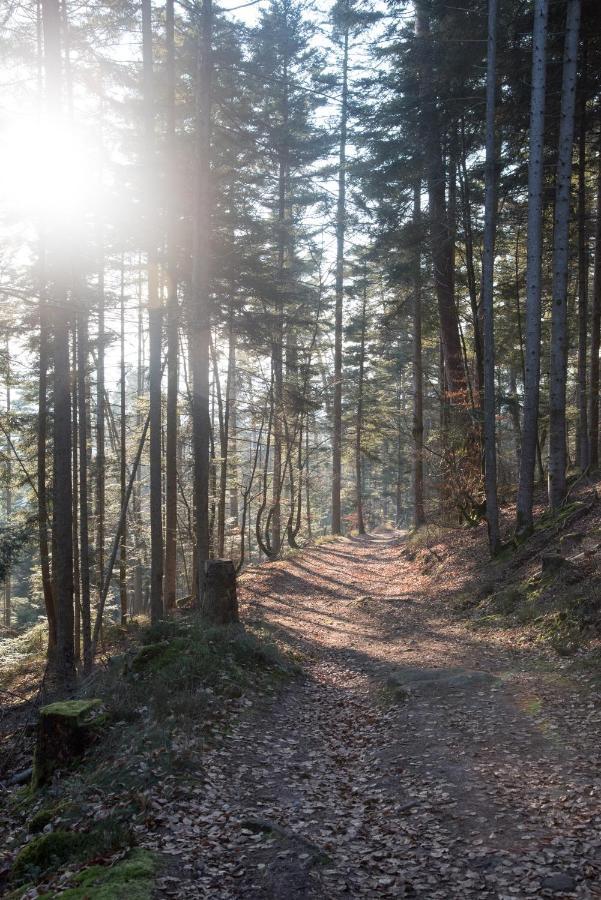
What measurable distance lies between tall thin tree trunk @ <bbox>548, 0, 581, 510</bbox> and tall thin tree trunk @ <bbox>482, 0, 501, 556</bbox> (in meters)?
1.29

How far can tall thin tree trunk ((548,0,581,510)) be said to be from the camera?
40.9ft

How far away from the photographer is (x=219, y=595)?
32.3ft

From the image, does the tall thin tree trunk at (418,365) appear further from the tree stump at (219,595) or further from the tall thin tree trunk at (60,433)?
the tree stump at (219,595)

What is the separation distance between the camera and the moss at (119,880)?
12.7 feet

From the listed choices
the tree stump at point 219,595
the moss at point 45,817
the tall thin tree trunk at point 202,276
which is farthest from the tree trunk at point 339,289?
the moss at point 45,817

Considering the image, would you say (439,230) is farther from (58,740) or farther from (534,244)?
(58,740)

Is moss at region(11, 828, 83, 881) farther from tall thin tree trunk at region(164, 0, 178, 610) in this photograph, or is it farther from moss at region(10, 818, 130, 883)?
tall thin tree trunk at region(164, 0, 178, 610)

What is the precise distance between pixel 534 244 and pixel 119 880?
12655 mm

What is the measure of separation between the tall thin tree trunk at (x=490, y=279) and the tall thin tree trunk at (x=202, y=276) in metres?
5.80

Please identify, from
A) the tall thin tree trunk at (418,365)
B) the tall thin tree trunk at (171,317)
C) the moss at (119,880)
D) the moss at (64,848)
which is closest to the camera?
the moss at (119,880)

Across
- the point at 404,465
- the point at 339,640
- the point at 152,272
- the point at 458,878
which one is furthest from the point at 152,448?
the point at 404,465

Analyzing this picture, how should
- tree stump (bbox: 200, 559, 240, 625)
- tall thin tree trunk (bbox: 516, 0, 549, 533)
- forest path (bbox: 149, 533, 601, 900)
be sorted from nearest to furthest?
1. forest path (bbox: 149, 533, 601, 900)
2. tree stump (bbox: 200, 559, 240, 625)
3. tall thin tree trunk (bbox: 516, 0, 549, 533)

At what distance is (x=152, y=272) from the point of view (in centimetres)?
1378

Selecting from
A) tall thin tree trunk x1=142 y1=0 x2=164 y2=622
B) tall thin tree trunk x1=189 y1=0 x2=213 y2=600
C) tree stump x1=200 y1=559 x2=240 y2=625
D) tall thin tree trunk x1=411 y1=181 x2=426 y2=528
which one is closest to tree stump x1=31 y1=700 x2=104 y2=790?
tree stump x1=200 y1=559 x2=240 y2=625
